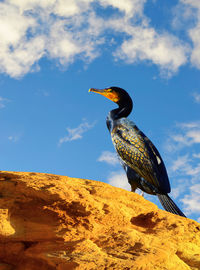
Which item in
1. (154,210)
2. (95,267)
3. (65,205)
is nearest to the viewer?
(95,267)

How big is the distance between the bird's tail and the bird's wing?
19 cm

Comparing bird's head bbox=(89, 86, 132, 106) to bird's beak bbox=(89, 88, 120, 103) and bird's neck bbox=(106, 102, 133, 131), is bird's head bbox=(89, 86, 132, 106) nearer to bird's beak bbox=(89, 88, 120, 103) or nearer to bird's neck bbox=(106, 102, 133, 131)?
bird's beak bbox=(89, 88, 120, 103)

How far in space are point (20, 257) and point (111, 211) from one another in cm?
127

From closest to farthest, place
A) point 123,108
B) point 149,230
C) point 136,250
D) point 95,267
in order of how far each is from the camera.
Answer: point 95,267, point 136,250, point 149,230, point 123,108

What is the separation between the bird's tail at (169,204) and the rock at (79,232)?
298 centimetres

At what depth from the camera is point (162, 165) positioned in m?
8.92

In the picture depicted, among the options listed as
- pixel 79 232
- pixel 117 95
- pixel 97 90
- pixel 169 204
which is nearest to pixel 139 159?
pixel 169 204

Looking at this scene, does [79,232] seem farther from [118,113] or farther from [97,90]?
[97,90]

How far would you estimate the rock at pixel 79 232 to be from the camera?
144 inches

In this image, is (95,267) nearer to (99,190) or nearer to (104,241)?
(104,241)

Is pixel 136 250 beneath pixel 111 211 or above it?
beneath

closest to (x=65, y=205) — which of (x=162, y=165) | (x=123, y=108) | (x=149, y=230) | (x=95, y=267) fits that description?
(x=95, y=267)

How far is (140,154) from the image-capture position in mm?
8750

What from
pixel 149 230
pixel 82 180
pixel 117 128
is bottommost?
pixel 149 230
